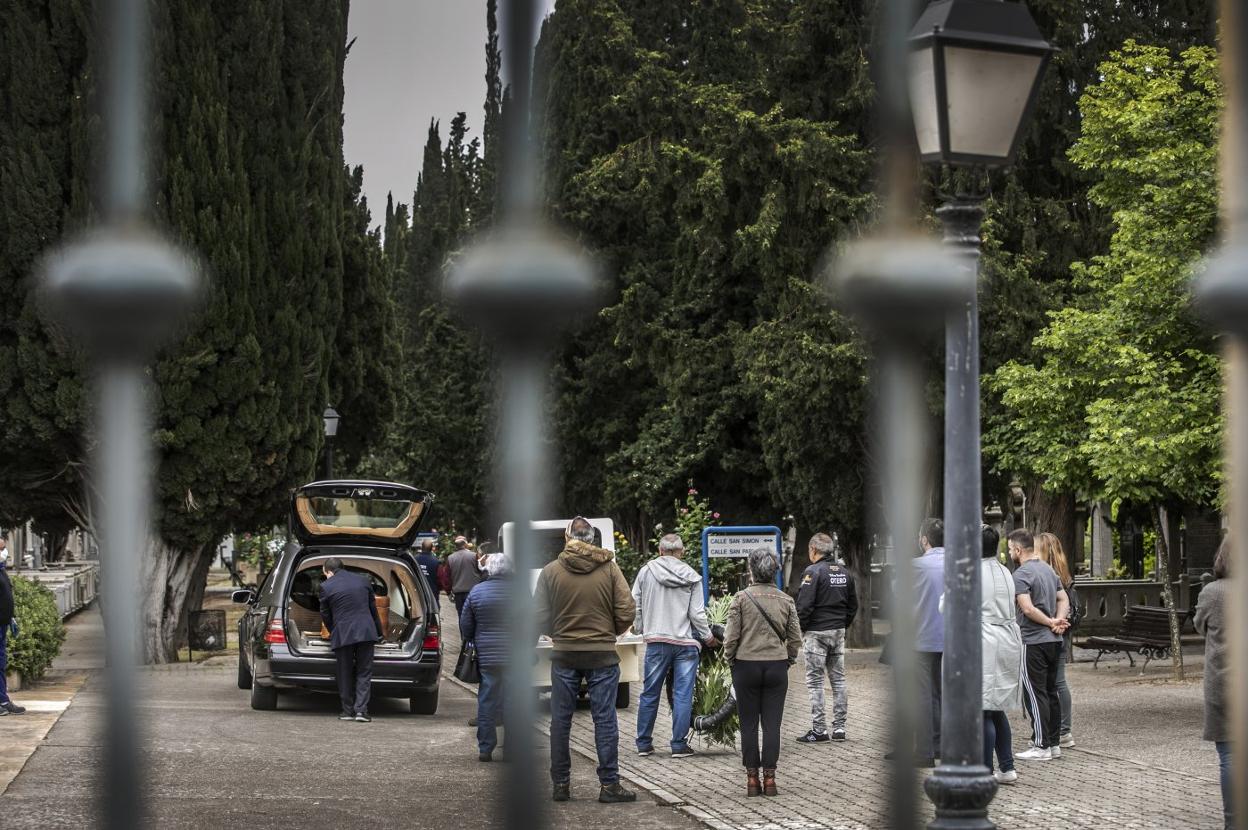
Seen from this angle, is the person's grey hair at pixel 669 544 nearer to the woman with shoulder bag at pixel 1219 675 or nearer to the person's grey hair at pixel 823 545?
the person's grey hair at pixel 823 545

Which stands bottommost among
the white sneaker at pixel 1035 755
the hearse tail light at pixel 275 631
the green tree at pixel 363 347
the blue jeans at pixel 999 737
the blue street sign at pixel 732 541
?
the white sneaker at pixel 1035 755

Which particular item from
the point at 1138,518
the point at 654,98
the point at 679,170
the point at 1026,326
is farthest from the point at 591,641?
the point at 1138,518

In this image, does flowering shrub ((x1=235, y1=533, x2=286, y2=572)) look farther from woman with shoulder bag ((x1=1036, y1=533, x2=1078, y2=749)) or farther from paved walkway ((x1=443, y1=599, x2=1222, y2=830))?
woman with shoulder bag ((x1=1036, y1=533, x2=1078, y2=749))

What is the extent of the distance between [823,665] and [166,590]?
11.8 meters

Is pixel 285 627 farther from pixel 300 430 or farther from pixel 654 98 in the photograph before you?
pixel 654 98

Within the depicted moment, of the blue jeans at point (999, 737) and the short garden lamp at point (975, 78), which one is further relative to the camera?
the blue jeans at point (999, 737)

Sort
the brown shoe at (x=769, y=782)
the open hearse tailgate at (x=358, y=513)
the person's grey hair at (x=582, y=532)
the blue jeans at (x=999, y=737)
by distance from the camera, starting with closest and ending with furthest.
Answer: the blue jeans at (x=999, y=737) < the brown shoe at (x=769, y=782) < the person's grey hair at (x=582, y=532) < the open hearse tailgate at (x=358, y=513)

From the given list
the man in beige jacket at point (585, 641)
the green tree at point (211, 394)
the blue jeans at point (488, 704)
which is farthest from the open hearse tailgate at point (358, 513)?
the man in beige jacket at point (585, 641)

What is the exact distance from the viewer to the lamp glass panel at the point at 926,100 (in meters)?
3.40

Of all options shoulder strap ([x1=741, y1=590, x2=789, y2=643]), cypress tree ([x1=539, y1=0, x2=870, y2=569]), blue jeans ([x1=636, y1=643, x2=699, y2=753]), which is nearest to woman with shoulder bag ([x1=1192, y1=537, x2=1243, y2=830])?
shoulder strap ([x1=741, y1=590, x2=789, y2=643])

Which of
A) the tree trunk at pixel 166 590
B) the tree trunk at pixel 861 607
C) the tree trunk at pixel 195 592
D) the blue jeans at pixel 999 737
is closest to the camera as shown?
the blue jeans at pixel 999 737

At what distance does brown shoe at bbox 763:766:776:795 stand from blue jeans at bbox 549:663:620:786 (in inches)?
39.5

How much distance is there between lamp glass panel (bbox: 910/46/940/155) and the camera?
340 cm

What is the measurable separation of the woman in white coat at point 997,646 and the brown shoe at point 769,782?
1.44 m
